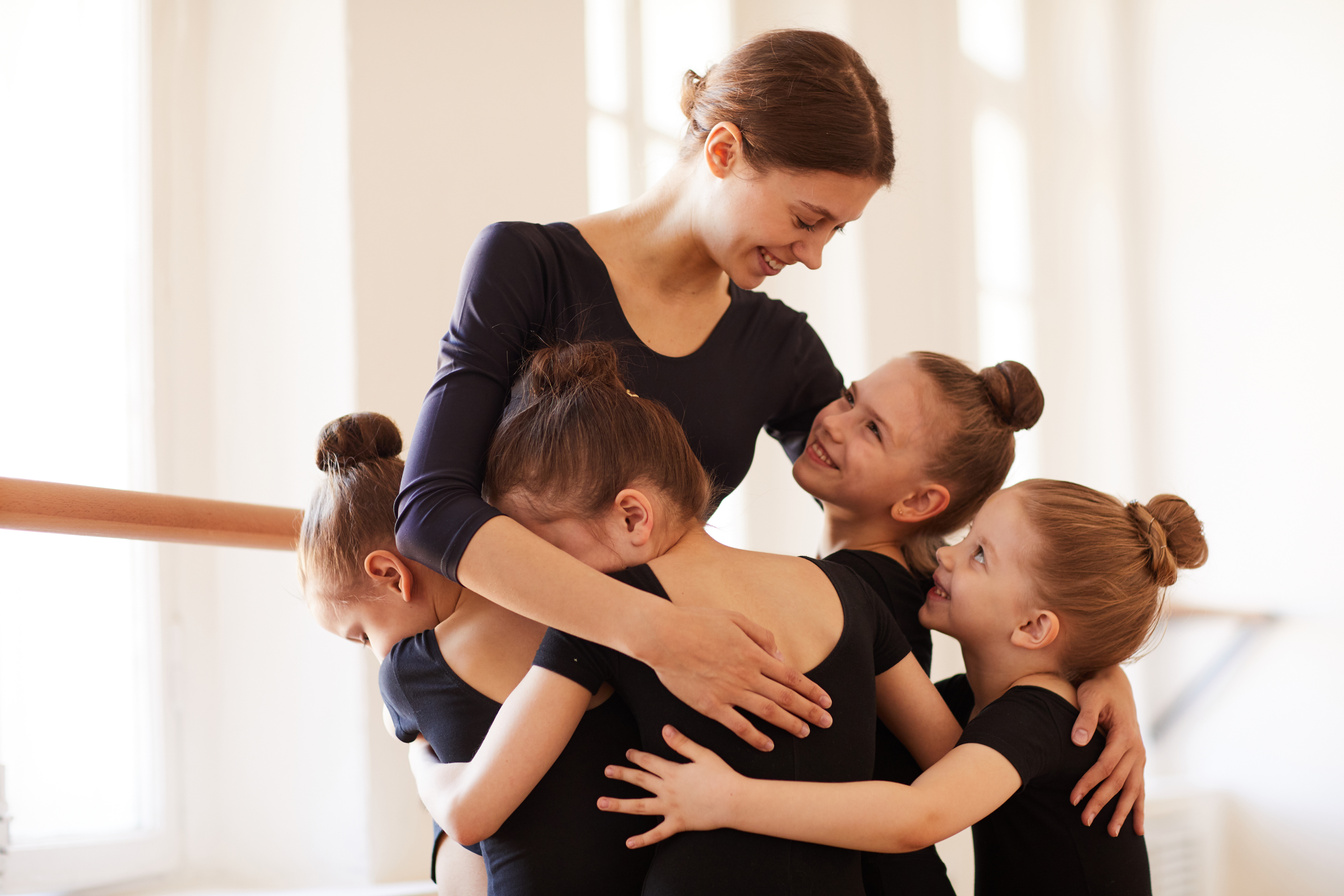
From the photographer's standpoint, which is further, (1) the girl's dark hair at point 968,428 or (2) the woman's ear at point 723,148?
(1) the girl's dark hair at point 968,428

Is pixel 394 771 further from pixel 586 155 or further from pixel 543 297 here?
pixel 586 155

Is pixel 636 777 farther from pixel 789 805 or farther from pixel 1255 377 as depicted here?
pixel 1255 377

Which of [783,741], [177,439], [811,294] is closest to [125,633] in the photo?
[177,439]

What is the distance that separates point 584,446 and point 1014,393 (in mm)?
660

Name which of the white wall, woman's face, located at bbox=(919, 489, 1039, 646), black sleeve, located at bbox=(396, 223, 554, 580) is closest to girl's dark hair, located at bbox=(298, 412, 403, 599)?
black sleeve, located at bbox=(396, 223, 554, 580)

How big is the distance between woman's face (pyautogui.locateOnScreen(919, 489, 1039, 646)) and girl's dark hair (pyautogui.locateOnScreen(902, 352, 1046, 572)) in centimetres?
14

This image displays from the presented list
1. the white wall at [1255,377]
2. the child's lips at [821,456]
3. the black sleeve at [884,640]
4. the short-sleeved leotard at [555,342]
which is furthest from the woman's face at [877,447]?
the white wall at [1255,377]

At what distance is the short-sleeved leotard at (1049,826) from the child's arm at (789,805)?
113 millimetres

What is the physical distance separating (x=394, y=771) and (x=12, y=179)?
1298 millimetres

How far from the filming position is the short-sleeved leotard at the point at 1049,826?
1111 millimetres

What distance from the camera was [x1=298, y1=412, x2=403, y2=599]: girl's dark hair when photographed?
1.22 m

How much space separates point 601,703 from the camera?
41.3 inches

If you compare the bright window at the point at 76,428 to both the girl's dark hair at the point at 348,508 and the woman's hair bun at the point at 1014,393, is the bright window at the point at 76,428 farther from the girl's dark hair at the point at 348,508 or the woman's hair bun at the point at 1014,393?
the woman's hair bun at the point at 1014,393

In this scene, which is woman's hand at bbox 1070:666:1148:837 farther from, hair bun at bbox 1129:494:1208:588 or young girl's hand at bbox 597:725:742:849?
young girl's hand at bbox 597:725:742:849
